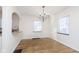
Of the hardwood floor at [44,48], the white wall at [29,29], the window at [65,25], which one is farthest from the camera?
the white wall at [29,29]

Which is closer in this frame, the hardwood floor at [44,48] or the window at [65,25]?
the hardwood floor at [44,48]

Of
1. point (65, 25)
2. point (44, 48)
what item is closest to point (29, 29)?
point (65, 25)

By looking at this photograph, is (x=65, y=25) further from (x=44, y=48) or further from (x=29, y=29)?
(x=29, y=29)

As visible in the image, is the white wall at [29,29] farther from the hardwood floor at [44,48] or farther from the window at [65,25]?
the hardwood floor at [44,48]

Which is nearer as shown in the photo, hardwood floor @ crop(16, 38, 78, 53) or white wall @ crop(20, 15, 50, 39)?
hardwood floor @ crop(16, 38, 78, 53)

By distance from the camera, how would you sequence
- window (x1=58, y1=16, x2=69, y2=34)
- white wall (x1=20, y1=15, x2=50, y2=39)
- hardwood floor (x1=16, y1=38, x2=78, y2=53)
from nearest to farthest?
hardwood floor (x1=16, y1=38, x2=78, y2=53) < window (x1=58, y1=16, x2=69, y2=34) < white wall (x1=20, y1=15, x2=50, y2=39)

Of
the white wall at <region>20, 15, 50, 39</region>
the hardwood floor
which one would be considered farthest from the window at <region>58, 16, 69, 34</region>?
the white wall at <region>20, 15, 50, 39</region>

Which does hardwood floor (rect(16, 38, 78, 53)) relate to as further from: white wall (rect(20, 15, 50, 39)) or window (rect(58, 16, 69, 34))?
white wall (rect(20, 15, 50, 39))

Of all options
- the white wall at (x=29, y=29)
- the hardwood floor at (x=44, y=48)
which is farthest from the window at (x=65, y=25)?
the white wall at (x=29, y=29)

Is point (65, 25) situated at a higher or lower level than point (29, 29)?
higher
